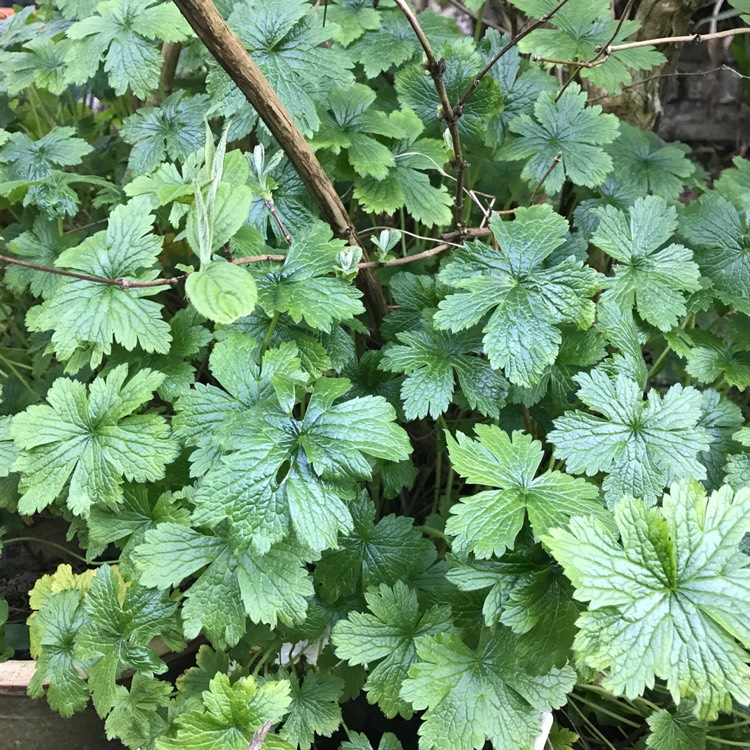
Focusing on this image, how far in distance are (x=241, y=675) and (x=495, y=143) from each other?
95 centimetres

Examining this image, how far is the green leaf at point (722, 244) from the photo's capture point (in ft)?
3.31

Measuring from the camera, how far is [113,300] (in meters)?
0.84

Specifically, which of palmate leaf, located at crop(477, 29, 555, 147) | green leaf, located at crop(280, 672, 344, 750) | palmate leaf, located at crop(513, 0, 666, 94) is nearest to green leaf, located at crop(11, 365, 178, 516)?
green leaf, located at crop(280, 672, 344, 750)

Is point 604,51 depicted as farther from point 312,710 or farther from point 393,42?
point 312,710

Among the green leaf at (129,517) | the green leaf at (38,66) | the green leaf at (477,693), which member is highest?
the green leaf at (38,66)

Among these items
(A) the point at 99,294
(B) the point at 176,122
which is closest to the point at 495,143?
(B) the point at 176,122

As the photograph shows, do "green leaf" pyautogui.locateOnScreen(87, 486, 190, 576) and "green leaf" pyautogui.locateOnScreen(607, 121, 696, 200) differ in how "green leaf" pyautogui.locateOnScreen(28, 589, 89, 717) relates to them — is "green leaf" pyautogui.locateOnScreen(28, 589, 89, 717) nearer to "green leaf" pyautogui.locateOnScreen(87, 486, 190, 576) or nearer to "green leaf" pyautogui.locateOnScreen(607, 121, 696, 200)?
"green leaf" pyautogui.locateOnScreen(87, 486, 190, 576)

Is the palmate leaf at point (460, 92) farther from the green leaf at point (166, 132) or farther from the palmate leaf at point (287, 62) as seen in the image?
the green leaf at point (166, 132)

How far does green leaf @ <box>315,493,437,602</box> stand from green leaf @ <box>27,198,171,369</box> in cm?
35

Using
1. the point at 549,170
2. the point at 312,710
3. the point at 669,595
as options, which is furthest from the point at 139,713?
the point at 549,170

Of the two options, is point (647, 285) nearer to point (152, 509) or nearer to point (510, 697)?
point (510, 697)

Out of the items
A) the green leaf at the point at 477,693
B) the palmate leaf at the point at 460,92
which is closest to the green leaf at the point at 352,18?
the palmate leaf at the point at 460,92

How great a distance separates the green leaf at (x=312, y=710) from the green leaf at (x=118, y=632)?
0.17 meters

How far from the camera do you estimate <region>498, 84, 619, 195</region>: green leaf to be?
1061mm
